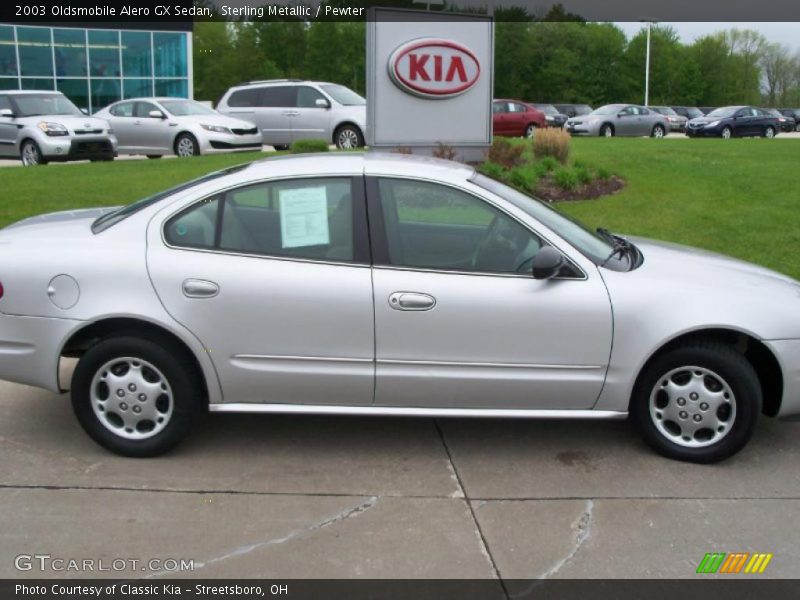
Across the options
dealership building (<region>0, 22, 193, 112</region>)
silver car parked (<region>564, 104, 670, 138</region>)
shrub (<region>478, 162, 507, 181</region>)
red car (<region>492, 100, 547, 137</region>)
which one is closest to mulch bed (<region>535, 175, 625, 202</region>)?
shrub (<region>478, 162, 507, 181</region>)

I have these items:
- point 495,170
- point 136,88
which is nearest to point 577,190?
point 495,170

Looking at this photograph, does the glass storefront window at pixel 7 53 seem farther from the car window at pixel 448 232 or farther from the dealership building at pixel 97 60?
the car window at pixel 448 232

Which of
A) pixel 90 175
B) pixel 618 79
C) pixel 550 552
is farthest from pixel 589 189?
pixel 618 79

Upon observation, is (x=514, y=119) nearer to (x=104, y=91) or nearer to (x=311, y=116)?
(x=311, y=116)

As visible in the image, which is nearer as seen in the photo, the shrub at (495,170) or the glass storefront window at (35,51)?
the shrub at (495,170)

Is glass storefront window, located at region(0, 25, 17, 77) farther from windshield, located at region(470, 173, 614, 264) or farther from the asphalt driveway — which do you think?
windshield, located at region(470, 173, 614, 264)

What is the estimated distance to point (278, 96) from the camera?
21.0 metres

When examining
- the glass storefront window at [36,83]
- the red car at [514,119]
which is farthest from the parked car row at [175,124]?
the glass storefront window at [36,83]

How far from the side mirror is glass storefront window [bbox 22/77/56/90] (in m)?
34.3

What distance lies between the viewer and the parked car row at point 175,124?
60.8 ft

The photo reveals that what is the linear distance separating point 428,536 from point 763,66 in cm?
7941

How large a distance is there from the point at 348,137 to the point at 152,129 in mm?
4138

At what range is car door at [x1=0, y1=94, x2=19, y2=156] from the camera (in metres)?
18.8

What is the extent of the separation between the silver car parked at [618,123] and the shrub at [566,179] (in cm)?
2256
